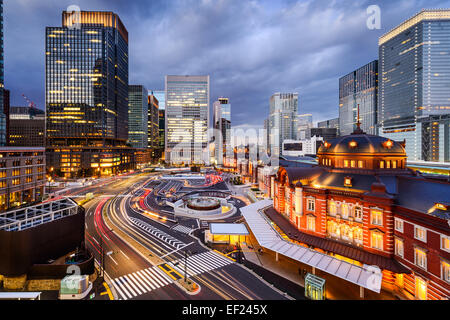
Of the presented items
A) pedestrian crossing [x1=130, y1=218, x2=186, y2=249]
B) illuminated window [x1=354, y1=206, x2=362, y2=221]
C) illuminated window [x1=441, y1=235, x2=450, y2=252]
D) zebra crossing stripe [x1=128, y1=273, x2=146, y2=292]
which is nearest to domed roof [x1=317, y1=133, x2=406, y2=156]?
illuminated window [x1=354, y1=206, x2=362, y2=221]

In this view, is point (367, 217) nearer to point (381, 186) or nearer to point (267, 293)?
point (381, 186)

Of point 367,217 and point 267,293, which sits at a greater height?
point 367,217

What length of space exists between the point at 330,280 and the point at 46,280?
42.4 meters

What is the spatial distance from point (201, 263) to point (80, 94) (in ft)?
501

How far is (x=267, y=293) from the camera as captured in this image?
95.6ft

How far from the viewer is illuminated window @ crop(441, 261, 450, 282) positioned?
941 inches

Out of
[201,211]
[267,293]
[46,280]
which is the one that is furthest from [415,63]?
[46,280]

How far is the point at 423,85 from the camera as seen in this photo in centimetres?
14200

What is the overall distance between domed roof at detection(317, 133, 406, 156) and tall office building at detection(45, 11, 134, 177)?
14307cm

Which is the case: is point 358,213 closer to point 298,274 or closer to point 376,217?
point 376,217

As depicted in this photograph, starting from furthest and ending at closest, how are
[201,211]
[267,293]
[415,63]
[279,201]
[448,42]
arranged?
1. [415,63]
2. [448,42]
3. [201,211]
4. [279,201]
5. [267,293]

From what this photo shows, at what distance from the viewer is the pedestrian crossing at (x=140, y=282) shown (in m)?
Result: 29.5

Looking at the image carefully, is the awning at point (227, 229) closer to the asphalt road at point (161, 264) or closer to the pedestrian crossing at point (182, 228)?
the asphalt road at point (161, 264)
